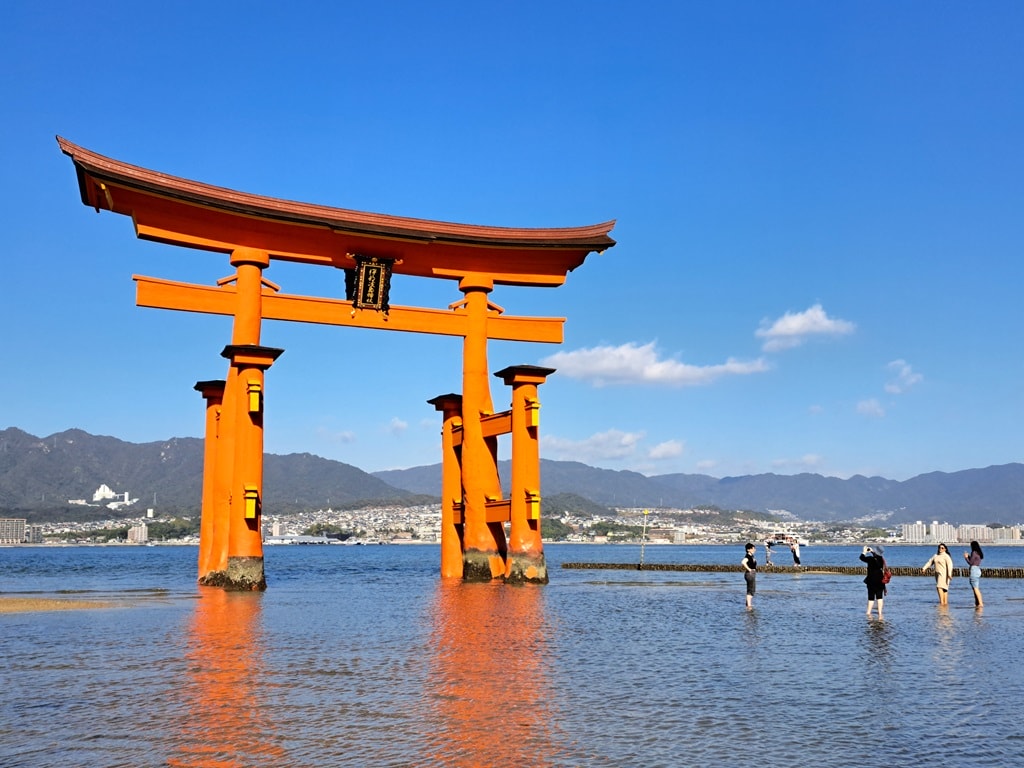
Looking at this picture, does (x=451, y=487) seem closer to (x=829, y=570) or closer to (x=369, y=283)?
(x=369, y=283)

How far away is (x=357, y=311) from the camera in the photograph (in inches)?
1233

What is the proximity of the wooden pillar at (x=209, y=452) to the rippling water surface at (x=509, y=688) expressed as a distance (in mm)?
9246

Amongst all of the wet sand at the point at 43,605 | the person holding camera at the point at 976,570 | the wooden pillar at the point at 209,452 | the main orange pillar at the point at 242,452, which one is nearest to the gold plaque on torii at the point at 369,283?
the main orange pillar at the point at 242,452

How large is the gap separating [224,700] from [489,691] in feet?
9.50

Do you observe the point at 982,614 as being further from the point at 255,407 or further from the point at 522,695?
the point at 255,407

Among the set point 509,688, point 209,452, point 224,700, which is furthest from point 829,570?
point 224,700

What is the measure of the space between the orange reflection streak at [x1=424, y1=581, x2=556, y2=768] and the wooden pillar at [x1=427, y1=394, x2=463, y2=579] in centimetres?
1255

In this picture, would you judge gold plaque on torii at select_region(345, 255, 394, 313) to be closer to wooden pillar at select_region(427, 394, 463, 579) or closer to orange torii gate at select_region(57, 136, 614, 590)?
orange torii gate at select_region(57, 136, 614, 590)

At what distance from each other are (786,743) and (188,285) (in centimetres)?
2400

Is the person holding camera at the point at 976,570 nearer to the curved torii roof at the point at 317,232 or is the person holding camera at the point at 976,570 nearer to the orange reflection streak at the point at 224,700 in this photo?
the curved torii roof at the point at 317,232

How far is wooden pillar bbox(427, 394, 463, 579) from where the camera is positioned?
33.8 metres

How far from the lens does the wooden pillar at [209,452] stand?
102ft

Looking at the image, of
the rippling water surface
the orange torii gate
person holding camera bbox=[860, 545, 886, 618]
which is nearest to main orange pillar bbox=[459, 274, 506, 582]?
the orange torii gate

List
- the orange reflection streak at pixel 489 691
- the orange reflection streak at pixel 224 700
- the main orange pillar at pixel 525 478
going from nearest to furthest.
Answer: the orange reflection streak at pixel 224 700
the orange reflection streak at pixel 489 691
the main orange pillar at pixel 525 478
